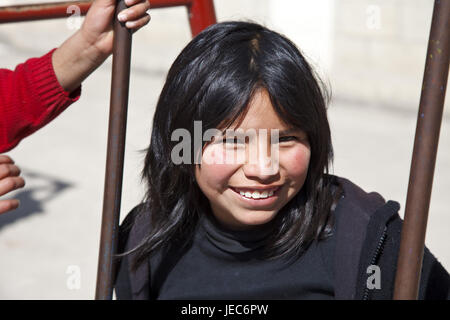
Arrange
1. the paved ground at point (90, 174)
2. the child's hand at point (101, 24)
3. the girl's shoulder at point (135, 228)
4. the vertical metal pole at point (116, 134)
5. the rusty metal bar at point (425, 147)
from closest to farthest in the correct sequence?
the rusty metal bar at point (425, 147) < the vertical metal pole at point (116, 134) < the child's hand at point (101, 24) < the girl's shoulder at point (135, 228) < the paved ground at point (90, 174)

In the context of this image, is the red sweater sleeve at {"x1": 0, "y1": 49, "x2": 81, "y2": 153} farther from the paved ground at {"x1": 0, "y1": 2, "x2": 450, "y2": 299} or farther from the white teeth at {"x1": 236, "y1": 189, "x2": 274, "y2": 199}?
the paved ground at {"x1": 0, "y1": 2, "x2": 450, "y2": 299}

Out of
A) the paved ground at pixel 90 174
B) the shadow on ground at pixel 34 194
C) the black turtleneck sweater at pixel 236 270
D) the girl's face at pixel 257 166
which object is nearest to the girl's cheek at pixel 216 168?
the girl's face at pixel 257 166

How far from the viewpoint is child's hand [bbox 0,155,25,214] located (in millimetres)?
1184

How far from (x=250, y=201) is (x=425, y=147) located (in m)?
0.40

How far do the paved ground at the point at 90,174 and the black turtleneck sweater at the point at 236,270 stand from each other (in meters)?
1.15

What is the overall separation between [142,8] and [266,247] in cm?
49

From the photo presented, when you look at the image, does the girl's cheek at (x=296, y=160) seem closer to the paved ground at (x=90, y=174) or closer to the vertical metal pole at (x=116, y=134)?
the vertical metal pole at (x=116, y=134)

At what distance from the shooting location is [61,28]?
6.18m

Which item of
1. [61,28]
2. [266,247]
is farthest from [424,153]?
[61,28]

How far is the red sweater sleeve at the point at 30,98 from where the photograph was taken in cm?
138

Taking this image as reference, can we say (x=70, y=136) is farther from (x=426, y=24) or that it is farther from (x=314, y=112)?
(x=314, y=112)

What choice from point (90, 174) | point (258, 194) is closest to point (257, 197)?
point (258, 194)

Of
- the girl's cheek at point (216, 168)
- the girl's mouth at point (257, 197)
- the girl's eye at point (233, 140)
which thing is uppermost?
the girl's eye at point (233, 140)

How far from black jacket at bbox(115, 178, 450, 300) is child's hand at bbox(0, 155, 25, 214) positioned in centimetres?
27
